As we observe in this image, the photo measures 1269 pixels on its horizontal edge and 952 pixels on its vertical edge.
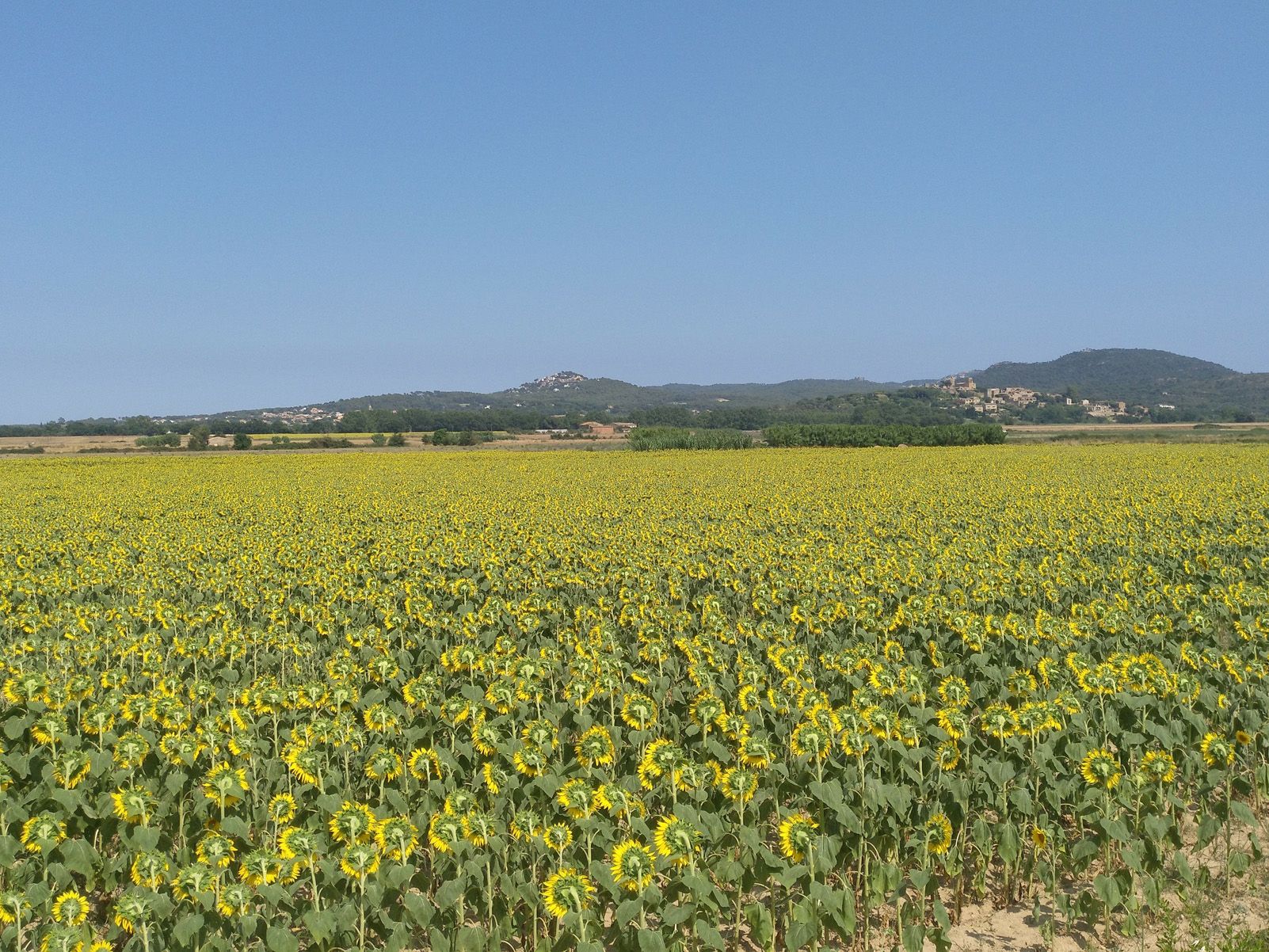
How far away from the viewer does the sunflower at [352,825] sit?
4.91 m

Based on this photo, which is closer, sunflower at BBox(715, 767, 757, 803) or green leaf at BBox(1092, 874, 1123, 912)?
green leaf at BBox(1092, 874, 1123, 912)

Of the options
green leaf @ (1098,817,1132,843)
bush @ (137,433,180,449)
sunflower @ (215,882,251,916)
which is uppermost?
bush @ (137,433,180,449)

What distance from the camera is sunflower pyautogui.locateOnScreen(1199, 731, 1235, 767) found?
5992mm

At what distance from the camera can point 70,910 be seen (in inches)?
170

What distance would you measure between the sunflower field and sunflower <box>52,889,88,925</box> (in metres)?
0.02

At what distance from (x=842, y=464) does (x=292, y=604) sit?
43.1m

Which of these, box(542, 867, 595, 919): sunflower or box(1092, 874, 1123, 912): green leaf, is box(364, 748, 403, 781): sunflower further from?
box(1092, 874, 1123, 912): green leaf

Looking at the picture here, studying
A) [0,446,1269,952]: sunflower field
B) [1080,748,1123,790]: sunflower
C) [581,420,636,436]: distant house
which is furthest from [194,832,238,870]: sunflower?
[581,420,636,436]: distant house

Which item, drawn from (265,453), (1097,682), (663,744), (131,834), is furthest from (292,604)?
(265,453)

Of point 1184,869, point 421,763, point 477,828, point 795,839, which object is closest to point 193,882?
point 477,828

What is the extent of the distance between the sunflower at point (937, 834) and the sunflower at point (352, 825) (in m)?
3.68

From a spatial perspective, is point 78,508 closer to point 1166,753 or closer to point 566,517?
point 566,517

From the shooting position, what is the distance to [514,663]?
830 centimetres

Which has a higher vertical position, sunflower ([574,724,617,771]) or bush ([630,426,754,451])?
bush ([630,426,754,451])
